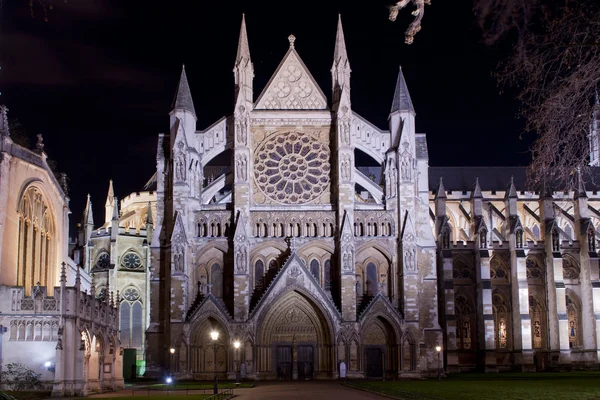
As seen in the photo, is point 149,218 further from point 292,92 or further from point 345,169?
point 345,169

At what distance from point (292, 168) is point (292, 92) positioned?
5.65m

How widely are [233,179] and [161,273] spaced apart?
8069mm

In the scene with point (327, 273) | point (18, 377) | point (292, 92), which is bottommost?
point (18, 377)

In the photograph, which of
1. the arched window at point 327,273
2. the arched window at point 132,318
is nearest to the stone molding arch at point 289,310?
the arched window at point 327,273

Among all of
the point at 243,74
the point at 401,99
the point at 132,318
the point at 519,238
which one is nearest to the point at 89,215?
the point at 132,318

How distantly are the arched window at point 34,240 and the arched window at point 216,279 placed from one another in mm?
18479

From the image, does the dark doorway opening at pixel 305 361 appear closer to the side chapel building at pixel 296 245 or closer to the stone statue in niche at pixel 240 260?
the side chapel building at pixel 296 245

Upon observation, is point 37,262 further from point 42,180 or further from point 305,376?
point 305,376

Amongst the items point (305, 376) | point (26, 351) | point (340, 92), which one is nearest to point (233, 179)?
point (340, 92)

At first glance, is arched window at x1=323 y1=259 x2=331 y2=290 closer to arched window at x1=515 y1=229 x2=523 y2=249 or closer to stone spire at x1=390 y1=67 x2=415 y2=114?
stone spire at x1=390 y1=67 x2=415 y2=114

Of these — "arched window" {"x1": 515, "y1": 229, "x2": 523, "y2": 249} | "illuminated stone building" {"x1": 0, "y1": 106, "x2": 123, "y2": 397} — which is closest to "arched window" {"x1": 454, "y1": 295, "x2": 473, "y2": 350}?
"arched window" {"x1": 515, "y1": 229, "x2": 523, "y2": 249}

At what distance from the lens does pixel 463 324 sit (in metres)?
69.0

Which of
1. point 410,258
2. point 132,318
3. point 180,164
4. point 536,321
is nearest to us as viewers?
point 410,258

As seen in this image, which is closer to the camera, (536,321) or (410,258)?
(410,258)
